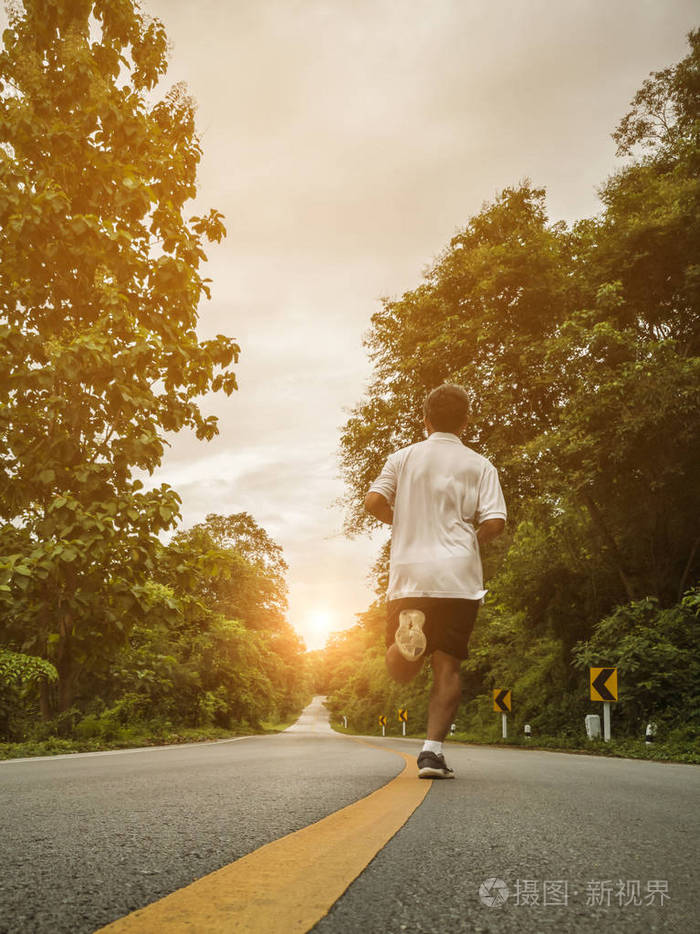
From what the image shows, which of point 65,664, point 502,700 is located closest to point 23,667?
point 65,664

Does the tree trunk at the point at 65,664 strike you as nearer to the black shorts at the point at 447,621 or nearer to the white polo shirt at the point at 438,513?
the white polo shirt at the point at 438,513

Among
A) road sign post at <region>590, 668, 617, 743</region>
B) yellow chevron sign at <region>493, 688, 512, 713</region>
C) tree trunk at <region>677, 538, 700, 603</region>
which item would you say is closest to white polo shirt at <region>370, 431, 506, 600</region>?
road sign post at <region>590, 668, 617, 743</region>

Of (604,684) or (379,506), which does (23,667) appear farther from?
(604,684)

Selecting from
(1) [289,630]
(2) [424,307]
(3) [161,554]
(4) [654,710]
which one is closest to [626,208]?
(2) [424,307]

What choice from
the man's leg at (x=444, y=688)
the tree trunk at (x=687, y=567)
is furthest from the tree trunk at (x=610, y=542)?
the man's leg at (x=444, y=688)

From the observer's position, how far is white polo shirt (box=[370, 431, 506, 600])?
4121 millimetres

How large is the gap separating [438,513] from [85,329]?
18.8 feet

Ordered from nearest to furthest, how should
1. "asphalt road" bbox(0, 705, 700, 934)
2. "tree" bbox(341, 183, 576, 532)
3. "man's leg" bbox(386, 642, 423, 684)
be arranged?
"asphalt road" bbox(0, 705, 700, 934)
"man's leg" bbox(386, 642, 423, 684)
"tree" bbox(341, 183, 576, 532)

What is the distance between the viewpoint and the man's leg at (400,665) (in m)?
4.07

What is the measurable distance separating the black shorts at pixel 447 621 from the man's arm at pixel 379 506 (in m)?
0.61

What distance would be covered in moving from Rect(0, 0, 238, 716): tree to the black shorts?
4.68 meters

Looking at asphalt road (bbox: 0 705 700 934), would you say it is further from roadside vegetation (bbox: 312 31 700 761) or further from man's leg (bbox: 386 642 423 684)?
roadside vegetation (bbox: 312 31 700 761)

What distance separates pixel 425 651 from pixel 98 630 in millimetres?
5999

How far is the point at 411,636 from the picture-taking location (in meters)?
3.96
